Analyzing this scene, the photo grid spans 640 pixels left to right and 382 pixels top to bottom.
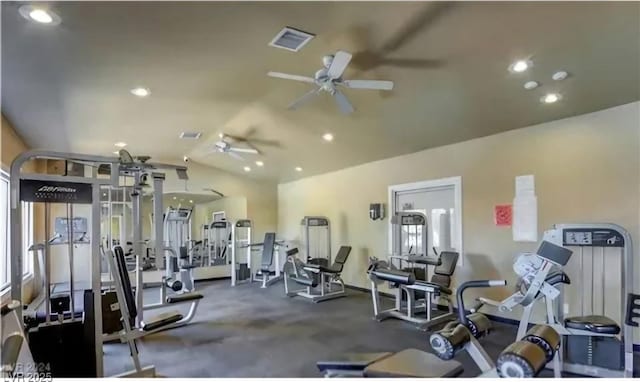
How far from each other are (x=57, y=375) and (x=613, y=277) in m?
5.03

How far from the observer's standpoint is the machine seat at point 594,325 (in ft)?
10.1

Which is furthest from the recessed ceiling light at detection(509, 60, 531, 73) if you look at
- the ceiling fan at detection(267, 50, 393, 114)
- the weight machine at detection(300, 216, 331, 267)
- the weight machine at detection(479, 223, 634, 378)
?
the weight machine at detection(300, 216, 331, 267)

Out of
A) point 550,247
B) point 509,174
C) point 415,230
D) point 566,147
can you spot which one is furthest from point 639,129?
point 415,230

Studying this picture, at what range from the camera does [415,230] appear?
6344 mm

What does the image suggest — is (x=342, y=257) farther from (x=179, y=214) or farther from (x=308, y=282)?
(x=179, y=214)

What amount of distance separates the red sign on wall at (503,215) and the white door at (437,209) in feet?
1.96

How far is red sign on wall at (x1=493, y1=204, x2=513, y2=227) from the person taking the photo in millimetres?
4848

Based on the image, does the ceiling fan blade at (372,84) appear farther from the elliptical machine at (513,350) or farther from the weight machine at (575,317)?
the elliptical machine at (513,350)

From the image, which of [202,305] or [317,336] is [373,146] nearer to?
[317,336]

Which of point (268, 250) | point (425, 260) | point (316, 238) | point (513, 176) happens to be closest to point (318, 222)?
point (316, 238)

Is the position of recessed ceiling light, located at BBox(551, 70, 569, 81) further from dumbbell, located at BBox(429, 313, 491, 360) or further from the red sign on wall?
dumbbell, located at BBox(429, 313, 491, 360)

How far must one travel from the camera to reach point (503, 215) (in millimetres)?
4914

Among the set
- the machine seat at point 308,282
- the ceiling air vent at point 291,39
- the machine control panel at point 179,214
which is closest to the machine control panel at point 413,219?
the machine seat at point 308,282

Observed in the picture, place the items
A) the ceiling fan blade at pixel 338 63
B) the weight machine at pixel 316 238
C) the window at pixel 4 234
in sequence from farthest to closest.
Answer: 1. the weight machine at pixel 316 238
2. the window at pixel 4 234
3. the ceiling fan blade at pixel 338 63
